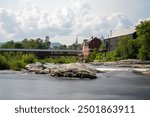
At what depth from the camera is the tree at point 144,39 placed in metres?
106

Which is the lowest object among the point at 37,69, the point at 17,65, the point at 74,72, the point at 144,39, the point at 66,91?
the point at 66,91

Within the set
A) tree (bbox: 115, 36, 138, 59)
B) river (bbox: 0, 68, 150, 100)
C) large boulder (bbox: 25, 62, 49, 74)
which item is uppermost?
tree (bbox: 115, 36, 138, 59)

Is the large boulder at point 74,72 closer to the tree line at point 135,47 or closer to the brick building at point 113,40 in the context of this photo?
the tree line at point 135,47

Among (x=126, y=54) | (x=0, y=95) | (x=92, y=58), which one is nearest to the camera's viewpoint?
(x=0, y=95)

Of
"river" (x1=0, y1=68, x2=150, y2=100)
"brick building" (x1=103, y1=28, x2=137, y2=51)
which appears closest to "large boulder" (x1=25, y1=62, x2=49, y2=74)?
"river" (x1=0, y1=68, x2=150, y2=100)

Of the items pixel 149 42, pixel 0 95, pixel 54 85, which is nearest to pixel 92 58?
pixel 149 42

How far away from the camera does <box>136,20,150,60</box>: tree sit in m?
106

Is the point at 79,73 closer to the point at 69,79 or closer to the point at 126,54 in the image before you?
the point at 69,79

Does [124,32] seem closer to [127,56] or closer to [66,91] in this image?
[127,56]

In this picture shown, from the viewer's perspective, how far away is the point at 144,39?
106312mm

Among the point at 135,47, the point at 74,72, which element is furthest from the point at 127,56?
the point at 74,72

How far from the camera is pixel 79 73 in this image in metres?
54.3

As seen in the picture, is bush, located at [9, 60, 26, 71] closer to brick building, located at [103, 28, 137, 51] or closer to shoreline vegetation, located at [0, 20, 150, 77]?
shoreline vegetation, located at [0, 20, 150, 77]

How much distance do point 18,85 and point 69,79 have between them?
944 cm
